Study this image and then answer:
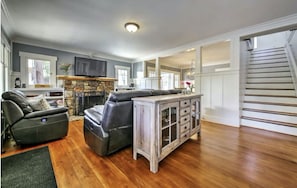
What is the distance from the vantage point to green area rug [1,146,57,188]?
147 centimetres

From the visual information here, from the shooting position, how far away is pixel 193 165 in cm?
183

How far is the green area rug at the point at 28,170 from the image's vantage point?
1473 mm

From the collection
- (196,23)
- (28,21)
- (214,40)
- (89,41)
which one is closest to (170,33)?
(196,23)

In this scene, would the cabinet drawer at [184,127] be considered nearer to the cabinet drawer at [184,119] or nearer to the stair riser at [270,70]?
the cabinet drawer at [184,119]

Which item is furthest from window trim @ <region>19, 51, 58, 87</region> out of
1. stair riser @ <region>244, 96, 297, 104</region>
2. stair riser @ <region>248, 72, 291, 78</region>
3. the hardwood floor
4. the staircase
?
stair riser @ <region>248, 72, 291, 78</region>

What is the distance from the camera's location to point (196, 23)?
3.25 m

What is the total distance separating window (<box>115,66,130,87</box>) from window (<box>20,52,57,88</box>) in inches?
102

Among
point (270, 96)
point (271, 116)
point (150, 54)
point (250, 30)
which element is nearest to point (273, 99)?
point (270, 96)

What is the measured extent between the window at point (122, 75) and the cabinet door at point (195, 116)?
481cm

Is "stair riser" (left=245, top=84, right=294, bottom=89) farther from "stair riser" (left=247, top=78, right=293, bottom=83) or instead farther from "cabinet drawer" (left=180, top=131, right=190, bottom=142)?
"cabinet drawer" (left=180, top=131, right=190, bottom=142)

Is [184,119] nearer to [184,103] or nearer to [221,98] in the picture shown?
[184,103]

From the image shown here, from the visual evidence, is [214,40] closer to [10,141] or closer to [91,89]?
[91,89]

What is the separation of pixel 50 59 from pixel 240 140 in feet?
19.4

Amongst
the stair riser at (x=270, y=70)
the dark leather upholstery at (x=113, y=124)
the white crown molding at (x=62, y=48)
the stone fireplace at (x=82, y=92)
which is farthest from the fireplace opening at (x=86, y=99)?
the stair riser at (x=270, y=70)
